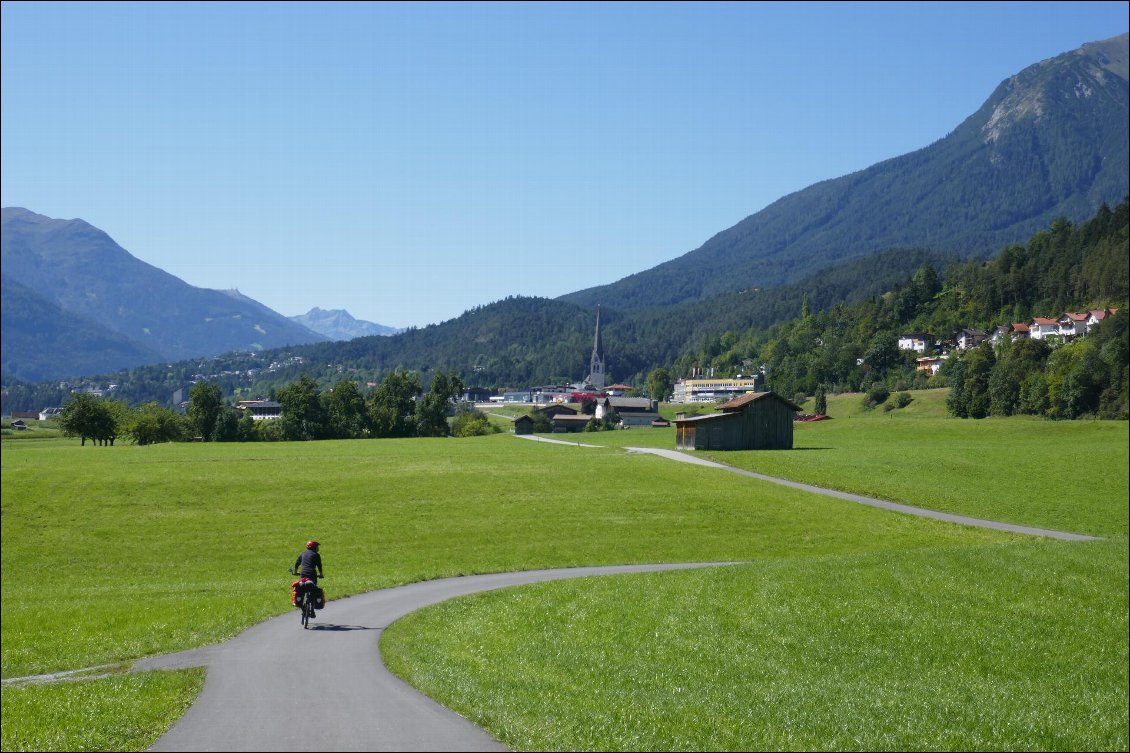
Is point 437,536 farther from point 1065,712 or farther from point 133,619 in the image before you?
point 1065,712

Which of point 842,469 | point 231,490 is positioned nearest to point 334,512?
point 231,490

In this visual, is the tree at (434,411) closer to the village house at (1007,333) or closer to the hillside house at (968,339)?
the hillside house at (968,339)

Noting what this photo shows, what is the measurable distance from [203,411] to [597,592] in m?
15.9

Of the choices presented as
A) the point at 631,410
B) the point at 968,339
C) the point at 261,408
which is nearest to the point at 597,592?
the point at 261,408

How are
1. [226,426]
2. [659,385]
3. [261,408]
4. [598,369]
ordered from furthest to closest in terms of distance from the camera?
1. [598,369]
2. [659,385]
3. [261,408]
4. [226,426]

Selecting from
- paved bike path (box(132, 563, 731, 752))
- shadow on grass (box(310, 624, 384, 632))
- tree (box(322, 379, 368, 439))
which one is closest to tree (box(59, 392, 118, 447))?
tree (box(322, 379, 368, 439))

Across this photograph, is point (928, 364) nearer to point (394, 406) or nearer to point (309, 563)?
point (394, 406)

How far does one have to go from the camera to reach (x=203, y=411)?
33.9 meters

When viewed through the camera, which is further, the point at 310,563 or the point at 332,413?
the point at 332,413

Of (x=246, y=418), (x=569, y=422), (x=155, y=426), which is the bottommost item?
(x=569, y=422)

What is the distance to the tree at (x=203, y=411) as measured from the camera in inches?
1325

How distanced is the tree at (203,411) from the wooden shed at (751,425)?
97.5ft

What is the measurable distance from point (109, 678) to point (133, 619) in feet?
20.7

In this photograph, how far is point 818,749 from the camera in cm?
1436
